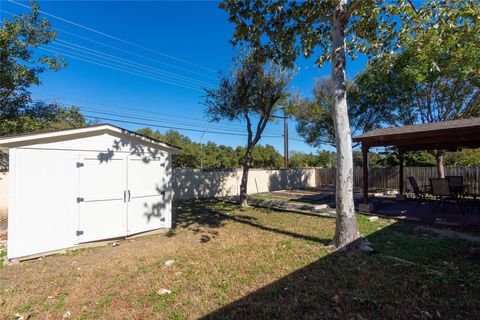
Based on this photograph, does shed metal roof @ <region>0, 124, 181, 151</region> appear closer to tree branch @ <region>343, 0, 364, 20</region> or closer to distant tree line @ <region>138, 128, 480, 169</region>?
tree branch @ <region>343, 0, 364, 20</region>

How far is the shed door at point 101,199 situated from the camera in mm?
5375

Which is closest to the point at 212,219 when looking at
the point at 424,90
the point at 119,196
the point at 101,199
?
the point at 119,196

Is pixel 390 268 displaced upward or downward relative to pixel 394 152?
downward

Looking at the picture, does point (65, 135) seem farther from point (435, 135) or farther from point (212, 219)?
point (435, 135)

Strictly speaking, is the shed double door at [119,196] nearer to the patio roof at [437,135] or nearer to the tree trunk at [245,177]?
the tree trunk at [245,177]

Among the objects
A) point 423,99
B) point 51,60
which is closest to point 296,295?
point 51,60

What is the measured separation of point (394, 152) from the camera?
20.0 meters

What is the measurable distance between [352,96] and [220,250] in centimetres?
1369

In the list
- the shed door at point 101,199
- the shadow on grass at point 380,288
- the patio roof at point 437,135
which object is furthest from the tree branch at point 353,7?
the shed door at point 101,199

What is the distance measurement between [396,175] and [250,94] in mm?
11829

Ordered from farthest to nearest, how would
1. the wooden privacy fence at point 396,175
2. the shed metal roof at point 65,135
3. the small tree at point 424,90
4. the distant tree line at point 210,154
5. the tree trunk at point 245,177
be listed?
the distant tree line at point 210,154 < the wooden privacy fence at point 396,175 < the tree trunk at point 245,177 < the small tree at point 424,90 < the shed metal roof at point 65,135

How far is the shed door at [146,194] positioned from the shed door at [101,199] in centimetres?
20

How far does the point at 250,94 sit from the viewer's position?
1037cm

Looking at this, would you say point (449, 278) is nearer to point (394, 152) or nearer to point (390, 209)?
point (390, 209)
